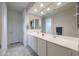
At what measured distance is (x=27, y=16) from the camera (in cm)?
394

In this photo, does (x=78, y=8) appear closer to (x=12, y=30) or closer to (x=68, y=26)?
(x=68, y=26)

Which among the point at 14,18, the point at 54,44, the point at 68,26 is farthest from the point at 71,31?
the point at 14,18

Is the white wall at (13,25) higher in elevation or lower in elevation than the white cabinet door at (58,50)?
higher

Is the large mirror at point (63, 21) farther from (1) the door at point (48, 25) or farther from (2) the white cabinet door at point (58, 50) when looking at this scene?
(2) the white cabinet door at point (58, 50)

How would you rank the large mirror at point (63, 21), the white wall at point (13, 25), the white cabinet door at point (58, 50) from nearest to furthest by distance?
1. the white cabinet door at point (58, 50)
2. the large mirror at point (63, 21)
3. the white wall at point (13, 25)

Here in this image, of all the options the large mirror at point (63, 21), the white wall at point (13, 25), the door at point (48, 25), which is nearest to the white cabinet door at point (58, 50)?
the large mirror at point (63, 21)

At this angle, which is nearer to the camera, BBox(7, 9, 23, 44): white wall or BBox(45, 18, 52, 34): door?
BBox(45, 18, 52, 34): door

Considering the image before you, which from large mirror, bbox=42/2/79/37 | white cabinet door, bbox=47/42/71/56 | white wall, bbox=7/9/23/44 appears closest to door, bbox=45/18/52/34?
large mirror, bbox=42/2/79/37

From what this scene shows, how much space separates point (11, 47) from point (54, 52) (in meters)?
1.49

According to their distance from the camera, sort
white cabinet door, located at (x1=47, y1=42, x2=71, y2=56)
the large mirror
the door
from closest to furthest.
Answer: white cabinet door, located at (x1=47, y1=42, x2=71, y2=56) < the large mirror < the door

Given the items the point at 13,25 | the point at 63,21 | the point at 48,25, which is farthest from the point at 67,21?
the point at 13,25

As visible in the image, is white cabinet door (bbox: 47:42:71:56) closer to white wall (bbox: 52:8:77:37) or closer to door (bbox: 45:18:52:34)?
white wall (bbox: 52:8:77:37)

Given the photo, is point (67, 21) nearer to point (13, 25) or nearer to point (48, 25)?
point (48, 25)

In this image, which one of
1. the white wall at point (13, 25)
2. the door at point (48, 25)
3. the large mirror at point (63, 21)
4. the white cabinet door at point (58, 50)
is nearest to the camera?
the white cabinet door at point (58, 50)
